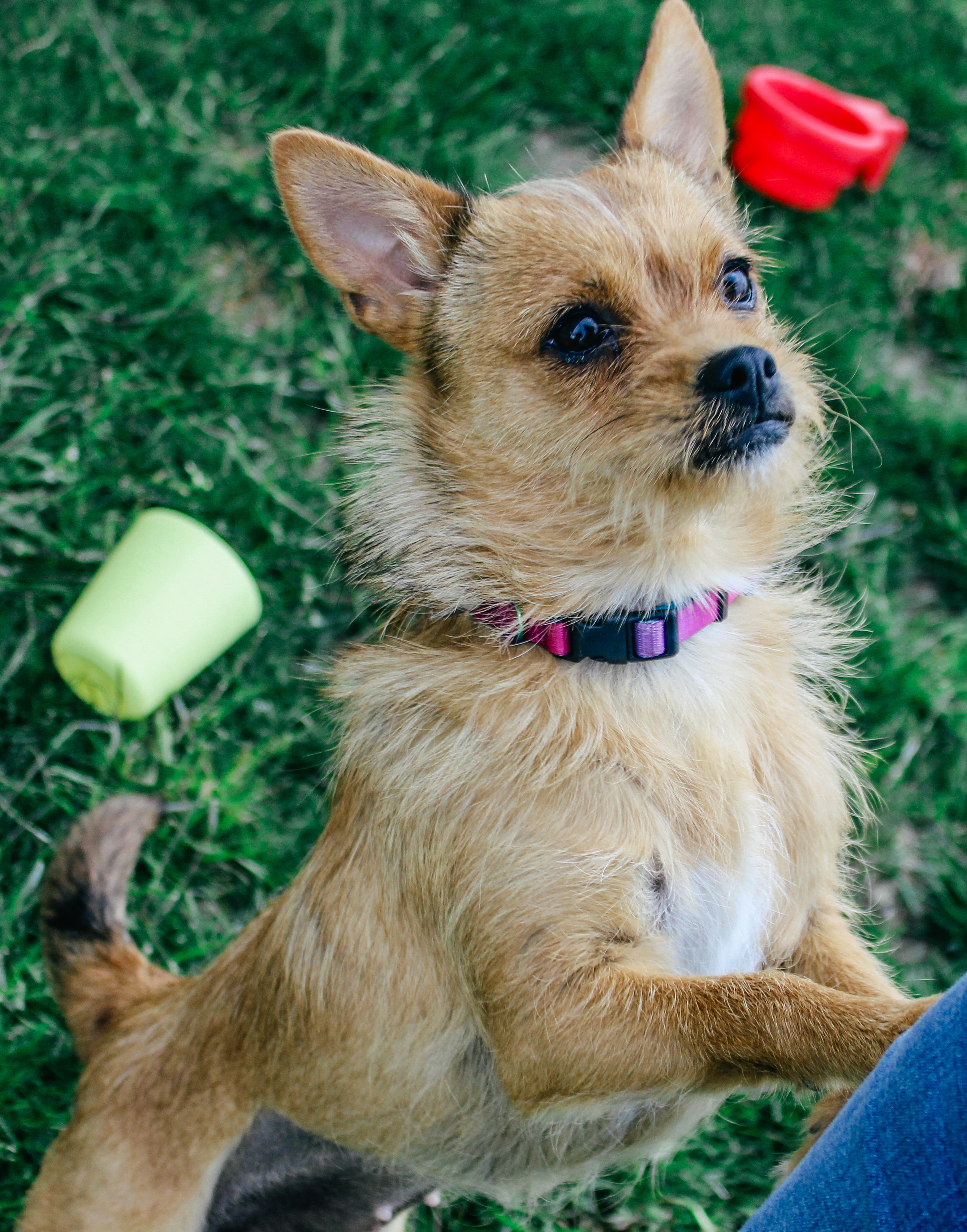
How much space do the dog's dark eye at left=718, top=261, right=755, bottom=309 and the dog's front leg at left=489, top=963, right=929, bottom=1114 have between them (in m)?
1.49

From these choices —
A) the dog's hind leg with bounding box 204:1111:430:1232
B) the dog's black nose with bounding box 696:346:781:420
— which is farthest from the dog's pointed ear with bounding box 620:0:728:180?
the dog's hind leg with bounding box 204:1111:430:1232

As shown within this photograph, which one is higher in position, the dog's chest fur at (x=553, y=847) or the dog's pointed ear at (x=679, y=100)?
the dog's pointed ear at (x=679, y=100)

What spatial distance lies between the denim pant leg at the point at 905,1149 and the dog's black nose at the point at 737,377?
1.12 metres

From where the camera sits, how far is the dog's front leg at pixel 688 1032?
69.2 inches

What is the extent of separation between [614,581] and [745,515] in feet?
1.25

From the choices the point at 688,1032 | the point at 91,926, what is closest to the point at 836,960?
the point at 688,1032

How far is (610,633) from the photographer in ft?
7.29

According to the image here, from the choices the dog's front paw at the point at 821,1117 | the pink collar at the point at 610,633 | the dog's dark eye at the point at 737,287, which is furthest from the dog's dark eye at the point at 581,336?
the dog's front paw at the point at 821,1117

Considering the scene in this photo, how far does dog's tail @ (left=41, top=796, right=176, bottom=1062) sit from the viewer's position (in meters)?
2.68

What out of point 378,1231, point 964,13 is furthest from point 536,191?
point 964,13

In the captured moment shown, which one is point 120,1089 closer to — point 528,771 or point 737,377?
point 528,771

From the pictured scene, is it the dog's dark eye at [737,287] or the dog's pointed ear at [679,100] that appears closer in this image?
the dog's dark eye at [737,287]

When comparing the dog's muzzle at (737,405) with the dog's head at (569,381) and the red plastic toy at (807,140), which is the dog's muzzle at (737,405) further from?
the red plastic toy at (807,140)

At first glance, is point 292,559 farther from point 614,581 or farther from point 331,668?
point 614,581
